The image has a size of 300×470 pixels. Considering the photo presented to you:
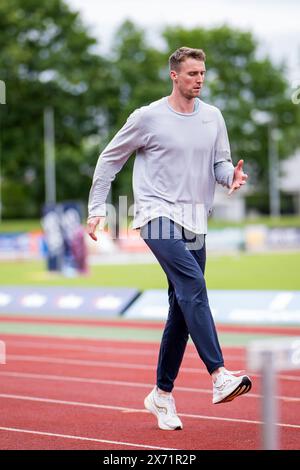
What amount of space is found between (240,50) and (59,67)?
15.8m

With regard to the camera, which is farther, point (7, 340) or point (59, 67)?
point (59, 67)

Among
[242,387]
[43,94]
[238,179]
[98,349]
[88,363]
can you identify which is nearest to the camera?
[242,387]

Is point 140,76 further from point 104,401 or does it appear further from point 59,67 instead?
point 104,401

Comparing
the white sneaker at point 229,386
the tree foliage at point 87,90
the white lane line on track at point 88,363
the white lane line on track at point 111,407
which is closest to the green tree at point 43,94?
the tree foliage at point 87,90

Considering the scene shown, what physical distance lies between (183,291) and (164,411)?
33.5 inches

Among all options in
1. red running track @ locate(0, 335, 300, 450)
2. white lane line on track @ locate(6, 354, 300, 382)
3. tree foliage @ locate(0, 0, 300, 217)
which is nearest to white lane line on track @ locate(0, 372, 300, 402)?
red running track @ locate(0, 335, 300, 450)

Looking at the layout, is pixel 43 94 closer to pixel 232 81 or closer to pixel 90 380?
pixel 232 81

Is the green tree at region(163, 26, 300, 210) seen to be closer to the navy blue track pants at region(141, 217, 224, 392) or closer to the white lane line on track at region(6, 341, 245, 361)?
the white lane line on track at region(6, 341, 245, 361)

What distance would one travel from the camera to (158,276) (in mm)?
27109

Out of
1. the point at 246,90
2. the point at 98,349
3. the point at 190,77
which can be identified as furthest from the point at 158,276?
the point at 246,90

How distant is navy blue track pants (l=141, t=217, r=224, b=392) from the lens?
5.87 meters

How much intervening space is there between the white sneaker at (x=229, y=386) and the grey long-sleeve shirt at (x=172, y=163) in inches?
35.6
